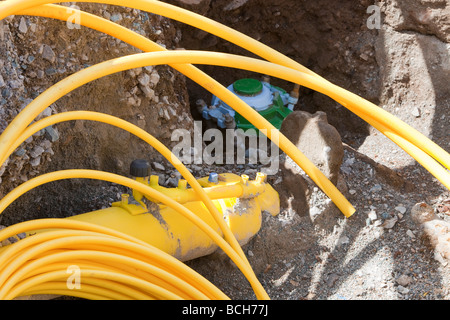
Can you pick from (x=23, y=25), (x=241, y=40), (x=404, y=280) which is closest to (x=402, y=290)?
(x=404, y=280)

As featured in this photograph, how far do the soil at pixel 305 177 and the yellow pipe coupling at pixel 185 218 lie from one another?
132 mm

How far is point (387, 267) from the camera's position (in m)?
2.45

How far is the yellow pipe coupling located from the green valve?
106 cm

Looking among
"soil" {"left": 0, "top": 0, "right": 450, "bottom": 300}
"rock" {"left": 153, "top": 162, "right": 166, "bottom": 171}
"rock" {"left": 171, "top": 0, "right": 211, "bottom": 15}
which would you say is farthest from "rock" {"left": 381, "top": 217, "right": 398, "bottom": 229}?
"rock" {"left": 171, "top": 0, "right": 211, "bottom": 15}

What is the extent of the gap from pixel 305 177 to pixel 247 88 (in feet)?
3.56

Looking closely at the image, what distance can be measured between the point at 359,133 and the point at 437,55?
2.28 ft

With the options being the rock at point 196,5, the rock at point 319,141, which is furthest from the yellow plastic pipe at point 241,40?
the rock at point 196,5

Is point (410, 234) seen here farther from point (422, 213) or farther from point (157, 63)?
point (157, 63)

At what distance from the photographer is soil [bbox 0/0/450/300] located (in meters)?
2.36

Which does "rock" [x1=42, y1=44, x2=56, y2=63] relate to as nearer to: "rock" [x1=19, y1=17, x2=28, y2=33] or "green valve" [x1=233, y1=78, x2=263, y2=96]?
"rock" [x1=19, y1=17, x2=28, y2=33]

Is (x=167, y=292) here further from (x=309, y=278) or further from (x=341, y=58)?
(x=341, y=58)

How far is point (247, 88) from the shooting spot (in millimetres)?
3582

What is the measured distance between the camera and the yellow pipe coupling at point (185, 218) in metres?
2.26

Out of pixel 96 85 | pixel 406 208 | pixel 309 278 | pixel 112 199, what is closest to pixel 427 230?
pixel 406 208
